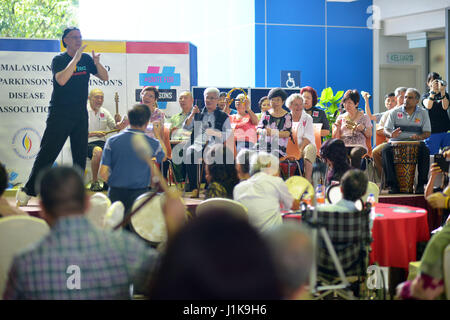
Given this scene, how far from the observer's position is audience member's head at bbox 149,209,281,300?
40.5 inches

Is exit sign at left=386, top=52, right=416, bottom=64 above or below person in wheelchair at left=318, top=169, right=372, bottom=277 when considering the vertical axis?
above

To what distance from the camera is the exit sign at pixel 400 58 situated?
1321cm

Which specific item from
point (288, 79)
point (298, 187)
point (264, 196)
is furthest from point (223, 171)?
point (288, 79)

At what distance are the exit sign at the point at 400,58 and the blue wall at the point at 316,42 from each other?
0.81m

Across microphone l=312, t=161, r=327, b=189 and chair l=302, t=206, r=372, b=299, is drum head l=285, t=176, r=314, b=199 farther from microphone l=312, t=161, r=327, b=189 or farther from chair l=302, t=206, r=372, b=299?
microphone l=312, t=161, r=327, b=189

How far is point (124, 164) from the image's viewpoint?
169 inches

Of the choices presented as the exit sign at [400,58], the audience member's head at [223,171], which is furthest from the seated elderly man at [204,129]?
the exit sign at [400,58]

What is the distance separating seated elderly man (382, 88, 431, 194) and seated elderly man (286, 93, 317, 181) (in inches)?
37.8

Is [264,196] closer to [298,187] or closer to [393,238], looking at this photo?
[298,187]

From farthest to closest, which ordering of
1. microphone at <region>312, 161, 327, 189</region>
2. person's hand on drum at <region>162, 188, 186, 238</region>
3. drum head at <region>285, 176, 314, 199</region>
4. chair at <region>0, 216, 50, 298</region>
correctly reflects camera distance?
microphone at <region>312, 161, 327, 189</region> → drum head at <region>285, 176, 314, 199</region> → chair at <region>0, 216, 50, 298</region> → person's hand on drum at <region>162, 188, 186, 238</region>

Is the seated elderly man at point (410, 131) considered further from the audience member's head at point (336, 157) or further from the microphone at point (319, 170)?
the audience member's head at point (336, 157)

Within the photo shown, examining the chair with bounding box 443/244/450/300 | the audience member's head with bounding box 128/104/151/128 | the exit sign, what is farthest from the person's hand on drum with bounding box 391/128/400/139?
the exit sign

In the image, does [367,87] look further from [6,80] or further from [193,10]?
[6,80]

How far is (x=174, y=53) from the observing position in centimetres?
784
